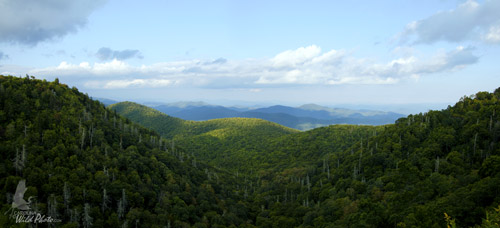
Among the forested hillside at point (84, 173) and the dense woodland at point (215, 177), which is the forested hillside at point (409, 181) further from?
the forested hillside at point (84, 173)

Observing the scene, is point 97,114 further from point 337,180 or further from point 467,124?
point 467,124

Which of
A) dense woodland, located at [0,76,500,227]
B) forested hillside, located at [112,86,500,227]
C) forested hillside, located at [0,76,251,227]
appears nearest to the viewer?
forested hillside, located at [112,86,500,227]

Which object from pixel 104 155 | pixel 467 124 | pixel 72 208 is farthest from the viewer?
pixel 467 124

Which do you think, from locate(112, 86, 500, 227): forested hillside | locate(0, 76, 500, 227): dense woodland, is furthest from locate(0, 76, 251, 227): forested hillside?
locate(112, 86, 500, 227): forested hillside

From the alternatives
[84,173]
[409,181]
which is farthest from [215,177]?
[409,181]

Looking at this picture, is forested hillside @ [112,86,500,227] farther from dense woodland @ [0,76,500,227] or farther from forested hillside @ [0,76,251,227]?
forested hillside @ [0,76,251,227]

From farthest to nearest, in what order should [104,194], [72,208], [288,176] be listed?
[288,176] → [104,194] → [72,208]

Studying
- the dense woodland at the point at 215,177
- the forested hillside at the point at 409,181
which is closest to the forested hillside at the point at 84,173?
the dense woodland at the point at 215,177

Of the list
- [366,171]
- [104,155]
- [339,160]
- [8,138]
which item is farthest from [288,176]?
[8,138]
